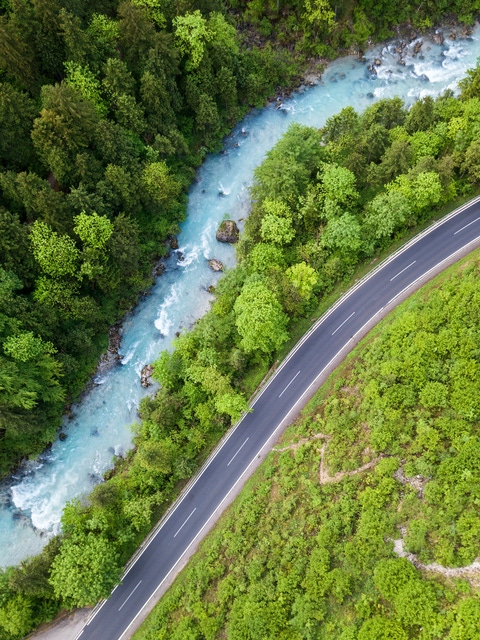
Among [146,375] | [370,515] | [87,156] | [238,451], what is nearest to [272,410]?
[238,451]

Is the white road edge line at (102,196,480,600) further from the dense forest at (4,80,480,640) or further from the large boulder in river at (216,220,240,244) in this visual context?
the large boulder in river at (216,220,240,244)

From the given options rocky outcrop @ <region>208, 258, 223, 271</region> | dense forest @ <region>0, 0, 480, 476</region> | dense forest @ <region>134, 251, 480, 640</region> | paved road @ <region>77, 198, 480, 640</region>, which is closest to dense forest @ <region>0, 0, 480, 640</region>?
dense forest @ <region>0, 0, 480, 476</region>

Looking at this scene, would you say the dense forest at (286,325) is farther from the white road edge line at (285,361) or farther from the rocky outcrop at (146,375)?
the rocky outcrop at (146,375)

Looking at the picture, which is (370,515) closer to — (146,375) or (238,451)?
(238,451)

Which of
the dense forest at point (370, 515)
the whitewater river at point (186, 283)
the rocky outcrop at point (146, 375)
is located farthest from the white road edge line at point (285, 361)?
the rocky outcrop at point (146, 375)

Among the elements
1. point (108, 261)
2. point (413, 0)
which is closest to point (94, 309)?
point (108, 261)

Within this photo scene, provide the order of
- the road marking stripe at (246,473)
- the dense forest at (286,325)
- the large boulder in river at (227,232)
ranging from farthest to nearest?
1. the large boulder in river at (227,232)
2. the road marking stripe at (246,473)
3. the dense forest at (286,325)

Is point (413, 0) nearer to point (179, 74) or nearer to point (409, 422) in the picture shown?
point (179, 74)
